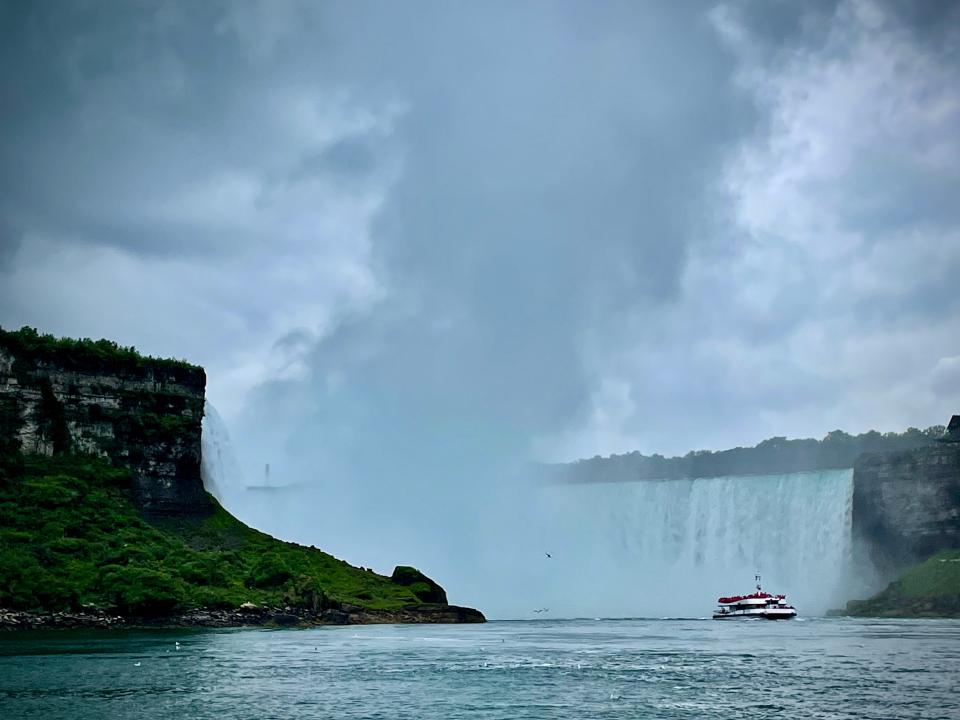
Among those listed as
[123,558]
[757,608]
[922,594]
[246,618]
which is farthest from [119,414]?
[922,594]

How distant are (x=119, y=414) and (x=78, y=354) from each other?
8051 millimetres

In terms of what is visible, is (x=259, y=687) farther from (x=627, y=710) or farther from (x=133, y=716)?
(x=627, y=710)

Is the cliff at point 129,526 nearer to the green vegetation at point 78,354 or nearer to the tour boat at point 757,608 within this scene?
the green vegetation at point 78,354

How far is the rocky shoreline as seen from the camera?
86.9 metres

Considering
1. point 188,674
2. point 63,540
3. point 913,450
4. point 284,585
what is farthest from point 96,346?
point 913,450

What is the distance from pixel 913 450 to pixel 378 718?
11991 centimetres

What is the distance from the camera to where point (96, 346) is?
388 feet

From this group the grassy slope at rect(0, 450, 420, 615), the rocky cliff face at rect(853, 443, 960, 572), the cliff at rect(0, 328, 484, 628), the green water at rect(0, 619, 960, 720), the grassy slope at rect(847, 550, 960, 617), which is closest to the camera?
the green water at rect(0, 619, 960, 720)

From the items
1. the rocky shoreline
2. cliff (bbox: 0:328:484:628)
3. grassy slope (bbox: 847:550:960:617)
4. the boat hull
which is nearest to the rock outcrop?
cliff (bbox: 0:328:484:628)

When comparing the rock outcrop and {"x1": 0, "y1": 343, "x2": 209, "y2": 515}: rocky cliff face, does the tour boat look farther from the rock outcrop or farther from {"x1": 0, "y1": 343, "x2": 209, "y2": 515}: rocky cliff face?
{"x1": 0, "y1": 343, "x2": 209, "y2": 515}: rocky cliff face

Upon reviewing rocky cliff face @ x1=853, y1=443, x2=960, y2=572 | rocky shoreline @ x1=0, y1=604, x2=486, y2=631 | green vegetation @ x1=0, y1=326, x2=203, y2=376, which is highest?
green vegetation @ x1=0, y1=326, x2=203, y2=376

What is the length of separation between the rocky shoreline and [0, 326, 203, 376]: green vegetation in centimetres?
3478

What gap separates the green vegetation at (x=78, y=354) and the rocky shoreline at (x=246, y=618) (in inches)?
1369

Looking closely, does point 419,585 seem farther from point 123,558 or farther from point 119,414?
point 123,558
